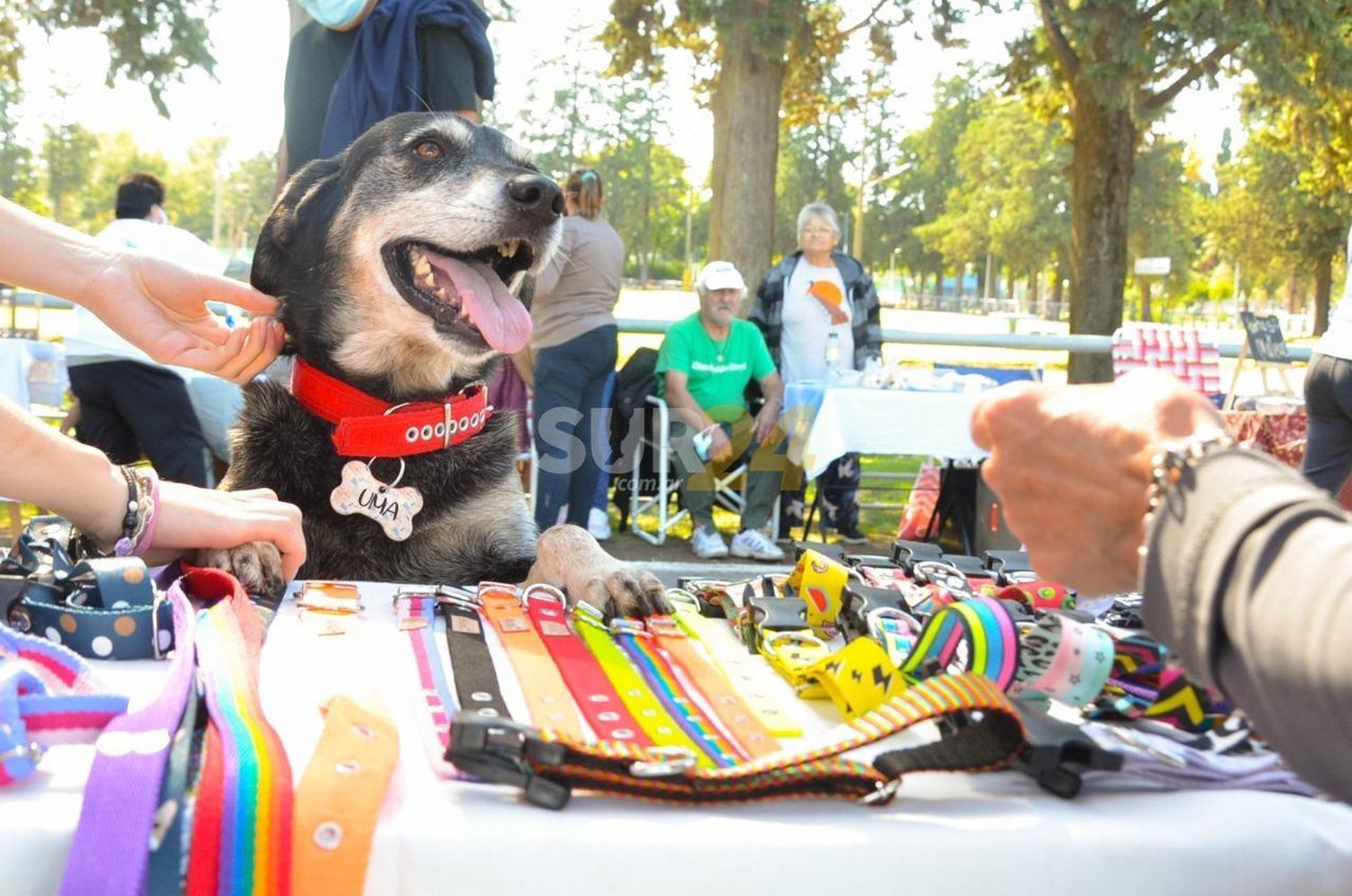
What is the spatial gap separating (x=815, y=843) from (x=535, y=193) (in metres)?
2.36

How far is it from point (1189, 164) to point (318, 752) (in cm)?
7678

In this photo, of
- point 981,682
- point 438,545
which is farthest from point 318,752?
point 438,545

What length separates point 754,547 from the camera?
7.82m

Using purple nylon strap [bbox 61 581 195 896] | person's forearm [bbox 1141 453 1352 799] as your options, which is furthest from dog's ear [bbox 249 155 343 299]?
person's forearm [bbox 1141 453 1352 799]

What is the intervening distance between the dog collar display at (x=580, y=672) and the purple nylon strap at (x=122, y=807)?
1.27 ft

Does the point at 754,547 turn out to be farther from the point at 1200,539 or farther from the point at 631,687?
the point at 1200,539

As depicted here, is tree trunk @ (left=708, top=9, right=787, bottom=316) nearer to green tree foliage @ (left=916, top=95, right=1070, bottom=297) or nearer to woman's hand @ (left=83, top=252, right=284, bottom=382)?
woman's hand @ (left=83, top=252, right=284, bottom=382)

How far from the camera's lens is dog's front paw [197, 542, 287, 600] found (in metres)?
1.67

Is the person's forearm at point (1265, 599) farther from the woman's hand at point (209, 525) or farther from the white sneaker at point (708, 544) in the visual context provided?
the white sneaker at point (708, 544)

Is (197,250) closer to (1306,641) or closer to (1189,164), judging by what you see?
(1306,641)

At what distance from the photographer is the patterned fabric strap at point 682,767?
93 cm

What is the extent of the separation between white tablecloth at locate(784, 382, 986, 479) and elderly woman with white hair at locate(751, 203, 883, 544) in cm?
68

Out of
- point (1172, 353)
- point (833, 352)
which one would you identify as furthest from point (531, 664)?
point (1172, 353)

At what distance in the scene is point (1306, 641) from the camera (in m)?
0.71
